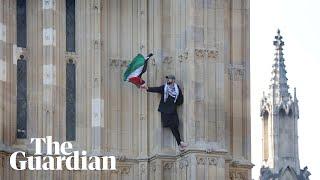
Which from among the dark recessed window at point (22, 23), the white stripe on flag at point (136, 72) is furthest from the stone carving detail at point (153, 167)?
the dark recessed window at point (22, 23)

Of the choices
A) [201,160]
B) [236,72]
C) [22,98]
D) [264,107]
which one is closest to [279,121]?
[264,107]

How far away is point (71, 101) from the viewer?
24.6m

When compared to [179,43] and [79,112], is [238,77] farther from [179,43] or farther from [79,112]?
[79,112]

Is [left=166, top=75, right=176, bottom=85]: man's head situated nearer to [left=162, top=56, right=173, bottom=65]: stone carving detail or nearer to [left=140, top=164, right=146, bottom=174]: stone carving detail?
[left=162, top=56, right=173, bottom=65]: stone carving detail

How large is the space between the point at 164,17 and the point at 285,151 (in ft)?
164

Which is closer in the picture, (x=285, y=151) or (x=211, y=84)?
(x=211, y=84)

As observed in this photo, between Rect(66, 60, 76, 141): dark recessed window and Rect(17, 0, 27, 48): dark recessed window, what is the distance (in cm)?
106

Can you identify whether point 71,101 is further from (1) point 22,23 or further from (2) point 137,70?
(1) point 22,23

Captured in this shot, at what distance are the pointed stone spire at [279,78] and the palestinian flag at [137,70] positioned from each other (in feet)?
161

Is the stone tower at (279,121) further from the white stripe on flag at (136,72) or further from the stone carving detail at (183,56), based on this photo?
the stone carving detail at (183,56)

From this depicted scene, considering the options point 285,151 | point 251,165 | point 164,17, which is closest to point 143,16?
point 164,17

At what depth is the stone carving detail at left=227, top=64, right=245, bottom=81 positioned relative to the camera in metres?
25.1

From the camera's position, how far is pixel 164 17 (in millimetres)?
24828

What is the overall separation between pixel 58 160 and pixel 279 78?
52.4 m
